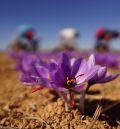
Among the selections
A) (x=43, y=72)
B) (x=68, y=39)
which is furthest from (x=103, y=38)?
(x=43, y=72)

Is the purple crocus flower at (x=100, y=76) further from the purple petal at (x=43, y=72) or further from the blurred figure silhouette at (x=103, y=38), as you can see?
the blurred figure silhouette at (x=103, y=38)

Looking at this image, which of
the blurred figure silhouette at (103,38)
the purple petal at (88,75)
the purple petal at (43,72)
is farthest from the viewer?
the blurred figure silhouette at (103,38)

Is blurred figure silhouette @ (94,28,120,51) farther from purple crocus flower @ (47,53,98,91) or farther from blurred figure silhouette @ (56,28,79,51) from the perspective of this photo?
purple crocus flower @ (47,53,98,91)

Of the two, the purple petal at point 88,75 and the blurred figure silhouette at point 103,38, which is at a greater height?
the purple petal at point 88,75

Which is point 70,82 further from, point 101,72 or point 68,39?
point 68,39

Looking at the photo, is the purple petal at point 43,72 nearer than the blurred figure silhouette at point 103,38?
Yes

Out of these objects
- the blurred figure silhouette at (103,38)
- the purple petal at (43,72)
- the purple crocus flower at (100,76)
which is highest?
the purple petal at (43,72)

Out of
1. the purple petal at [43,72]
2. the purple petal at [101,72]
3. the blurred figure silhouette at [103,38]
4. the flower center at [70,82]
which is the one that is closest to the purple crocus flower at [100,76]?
the purple petal at [101,72]

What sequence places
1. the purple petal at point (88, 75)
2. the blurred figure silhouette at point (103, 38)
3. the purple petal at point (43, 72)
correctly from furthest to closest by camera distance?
the blurred figure silhouette at point (103, 38) → the purple petal at point (43, 72) → the purple petal at point (88, 75)
